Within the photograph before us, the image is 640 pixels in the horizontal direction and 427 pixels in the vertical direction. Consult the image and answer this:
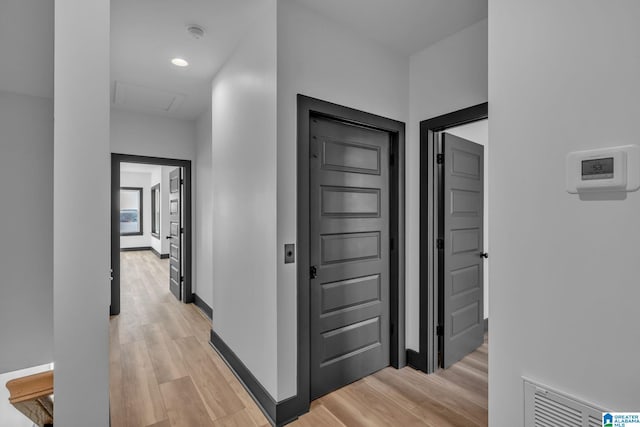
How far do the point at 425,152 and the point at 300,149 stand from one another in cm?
116

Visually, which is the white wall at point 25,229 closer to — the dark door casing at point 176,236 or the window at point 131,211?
the dark door casing at point 176,236

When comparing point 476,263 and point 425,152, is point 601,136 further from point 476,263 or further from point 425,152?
point 476,263

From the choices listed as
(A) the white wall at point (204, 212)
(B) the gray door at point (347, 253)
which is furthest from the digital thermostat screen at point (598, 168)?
(A) the white wall at point (204, 212)

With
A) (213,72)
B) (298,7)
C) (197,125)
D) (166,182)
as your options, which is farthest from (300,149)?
(166,182)

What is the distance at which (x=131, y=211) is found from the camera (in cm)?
1046

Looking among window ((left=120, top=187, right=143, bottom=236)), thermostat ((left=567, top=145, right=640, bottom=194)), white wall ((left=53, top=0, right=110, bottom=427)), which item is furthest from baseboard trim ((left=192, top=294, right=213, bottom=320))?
window ((left=120, top=187, right=143, bottom=236))

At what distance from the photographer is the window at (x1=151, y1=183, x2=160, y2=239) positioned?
378 inches

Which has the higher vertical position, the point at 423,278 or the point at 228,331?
the point at 423,278

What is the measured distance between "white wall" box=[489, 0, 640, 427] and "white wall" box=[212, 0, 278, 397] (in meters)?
1.28

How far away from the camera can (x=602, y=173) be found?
3.19 feet

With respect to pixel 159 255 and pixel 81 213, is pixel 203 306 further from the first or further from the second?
pixel 159 255

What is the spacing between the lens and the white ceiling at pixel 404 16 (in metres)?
2.01

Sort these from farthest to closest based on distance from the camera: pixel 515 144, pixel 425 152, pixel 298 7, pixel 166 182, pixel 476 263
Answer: pixel 166 182 → pixel 476 263 → pixel 425 152 → pixel 298 7 → pixel 515 144

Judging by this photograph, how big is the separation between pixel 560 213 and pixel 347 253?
149cm
